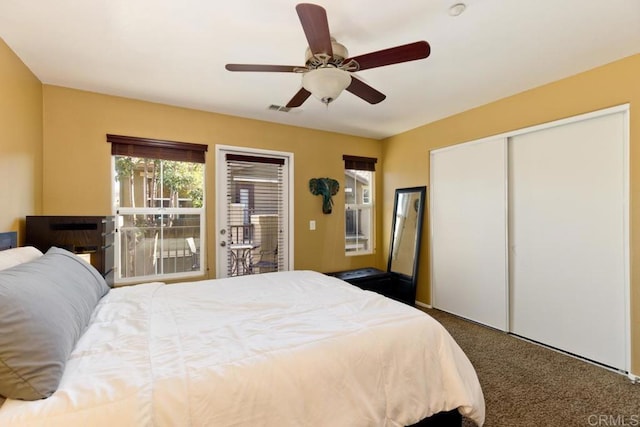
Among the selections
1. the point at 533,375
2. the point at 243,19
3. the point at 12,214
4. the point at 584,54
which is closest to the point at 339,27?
the point at 243,19

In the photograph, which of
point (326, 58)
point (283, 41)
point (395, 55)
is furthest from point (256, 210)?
point (395, 55)

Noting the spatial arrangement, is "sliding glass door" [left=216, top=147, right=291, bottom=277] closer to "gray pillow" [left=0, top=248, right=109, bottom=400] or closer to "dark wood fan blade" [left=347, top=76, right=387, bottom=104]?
"dark wood fan blade" [left=347, top=76, right=387, bottom=104]

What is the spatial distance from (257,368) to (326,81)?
153 cm

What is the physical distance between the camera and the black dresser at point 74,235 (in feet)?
7.46

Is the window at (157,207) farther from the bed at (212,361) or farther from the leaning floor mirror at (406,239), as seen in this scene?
the leaning floor mirror at (406,239)

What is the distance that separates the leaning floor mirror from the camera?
3924mm

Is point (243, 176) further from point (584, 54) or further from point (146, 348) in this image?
point (584, 54)

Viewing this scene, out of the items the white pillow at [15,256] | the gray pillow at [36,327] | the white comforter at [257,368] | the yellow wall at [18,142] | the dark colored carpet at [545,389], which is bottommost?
the dark colored carpet at [545,389]

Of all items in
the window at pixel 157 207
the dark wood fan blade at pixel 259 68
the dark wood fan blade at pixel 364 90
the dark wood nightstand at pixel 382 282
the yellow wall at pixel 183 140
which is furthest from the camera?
the dark wood nightstand at pixel 382 282

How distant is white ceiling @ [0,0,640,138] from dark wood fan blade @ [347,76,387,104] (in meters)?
0.33

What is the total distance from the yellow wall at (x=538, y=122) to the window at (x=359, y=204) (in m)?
0.31

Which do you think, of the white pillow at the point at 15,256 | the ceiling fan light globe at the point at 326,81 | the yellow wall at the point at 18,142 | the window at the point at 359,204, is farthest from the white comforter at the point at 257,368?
the window at the point at 359,204

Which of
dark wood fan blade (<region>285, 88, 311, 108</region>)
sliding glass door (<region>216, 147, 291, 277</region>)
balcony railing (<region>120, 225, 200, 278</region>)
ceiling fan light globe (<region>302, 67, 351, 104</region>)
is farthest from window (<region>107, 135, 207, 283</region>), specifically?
ceiling fan light globe (<region>302, 67, 351, 104</region>)

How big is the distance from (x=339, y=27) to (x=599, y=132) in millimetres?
2290
